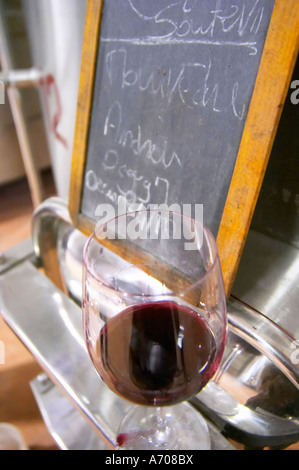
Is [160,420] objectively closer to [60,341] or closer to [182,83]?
[60,341]

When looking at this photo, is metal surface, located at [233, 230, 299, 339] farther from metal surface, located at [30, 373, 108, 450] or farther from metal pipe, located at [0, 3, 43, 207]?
metal pipe, located at [0, 3, 43, 207]

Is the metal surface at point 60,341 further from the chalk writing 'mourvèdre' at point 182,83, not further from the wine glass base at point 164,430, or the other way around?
the chalk writing 'mourvèdre' at point 182,83

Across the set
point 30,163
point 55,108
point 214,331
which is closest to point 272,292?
point 214,331

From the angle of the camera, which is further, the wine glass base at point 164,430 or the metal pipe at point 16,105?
the metal pipe at point 16,105

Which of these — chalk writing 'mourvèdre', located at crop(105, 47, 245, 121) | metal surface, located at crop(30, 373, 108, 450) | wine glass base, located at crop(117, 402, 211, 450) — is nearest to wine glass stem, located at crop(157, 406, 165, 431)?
wine glass base, located at crop(117, 402, 211, 450)

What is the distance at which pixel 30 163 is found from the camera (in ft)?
4.85

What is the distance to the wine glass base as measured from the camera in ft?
1.59

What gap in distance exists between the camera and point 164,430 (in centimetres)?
51

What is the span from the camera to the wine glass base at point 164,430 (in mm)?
Answer: 485

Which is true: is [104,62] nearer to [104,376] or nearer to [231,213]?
[231,213]

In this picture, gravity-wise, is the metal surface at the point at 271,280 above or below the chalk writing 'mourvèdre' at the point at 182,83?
below

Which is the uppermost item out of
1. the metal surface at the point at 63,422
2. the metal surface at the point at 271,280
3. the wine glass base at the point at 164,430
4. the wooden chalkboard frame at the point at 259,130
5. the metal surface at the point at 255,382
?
the wooden chalkboard frame at the point at 259,130

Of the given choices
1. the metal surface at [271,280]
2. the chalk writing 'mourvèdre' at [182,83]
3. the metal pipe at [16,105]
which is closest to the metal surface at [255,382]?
the metal surface at [271,280]

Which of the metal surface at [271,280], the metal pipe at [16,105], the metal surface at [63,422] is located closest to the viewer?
the metal surface at [271,280]
